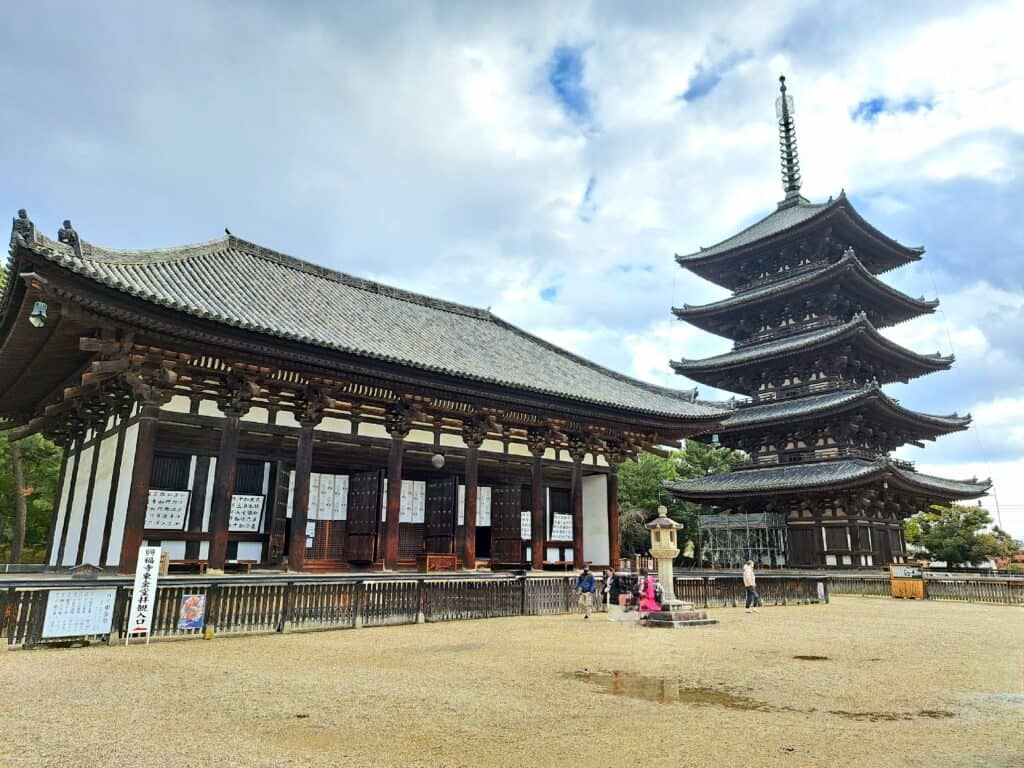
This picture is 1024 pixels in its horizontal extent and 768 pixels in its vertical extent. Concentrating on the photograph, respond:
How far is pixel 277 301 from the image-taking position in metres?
17.1

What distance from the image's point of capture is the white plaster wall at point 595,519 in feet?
72.1

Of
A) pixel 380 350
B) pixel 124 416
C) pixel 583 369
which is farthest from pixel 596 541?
pixel 124 416

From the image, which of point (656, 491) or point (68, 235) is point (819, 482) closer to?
point (656, 491)

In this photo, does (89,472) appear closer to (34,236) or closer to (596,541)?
(34,236)

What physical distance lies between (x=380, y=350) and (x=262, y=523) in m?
5.66

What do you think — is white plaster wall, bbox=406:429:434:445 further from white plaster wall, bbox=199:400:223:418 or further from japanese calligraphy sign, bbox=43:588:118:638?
japanese calligraphy sign, bbox=43:588:118:638

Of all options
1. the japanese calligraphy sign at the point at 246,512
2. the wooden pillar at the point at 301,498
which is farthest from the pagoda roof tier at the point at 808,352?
the japanese calligraphy sign at the point at 246,512

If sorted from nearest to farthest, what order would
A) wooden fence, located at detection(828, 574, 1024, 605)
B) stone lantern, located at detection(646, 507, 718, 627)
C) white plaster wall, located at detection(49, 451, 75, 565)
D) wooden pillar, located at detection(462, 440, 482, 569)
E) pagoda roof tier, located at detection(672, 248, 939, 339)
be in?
1. stone lantern, located at detection(646, 507, 718, 627)
2. wooden pillar, located at detection(462, 440, 482, 569)
3. white plaster wall, located at detection(49, 451, 75, 565)
4. wooden fence, located at detection(828, 574, 1024, 605)
5. pagoda roof tier, located at detection(672, 248, 939, 339)

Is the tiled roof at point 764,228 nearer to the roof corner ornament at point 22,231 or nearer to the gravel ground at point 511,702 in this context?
the gravel ground at point 511,702

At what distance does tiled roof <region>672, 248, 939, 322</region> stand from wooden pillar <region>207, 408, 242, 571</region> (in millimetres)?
26381

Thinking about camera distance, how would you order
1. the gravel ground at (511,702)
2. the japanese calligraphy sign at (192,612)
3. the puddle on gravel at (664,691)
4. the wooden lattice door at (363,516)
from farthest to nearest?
the wooden lattice door at (363,516)
the japanese calligraphy sign at (192,612)
the puddle on gravel at (664,691)
the gravel ground at (511,702)

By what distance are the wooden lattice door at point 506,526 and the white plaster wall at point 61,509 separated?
12.8 m

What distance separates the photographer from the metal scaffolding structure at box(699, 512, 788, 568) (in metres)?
29.3

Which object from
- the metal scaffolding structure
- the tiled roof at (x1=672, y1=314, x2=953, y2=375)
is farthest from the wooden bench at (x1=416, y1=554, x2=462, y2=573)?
the tiled roof at (x1=672, y1=314, x2=953, y2=375)
